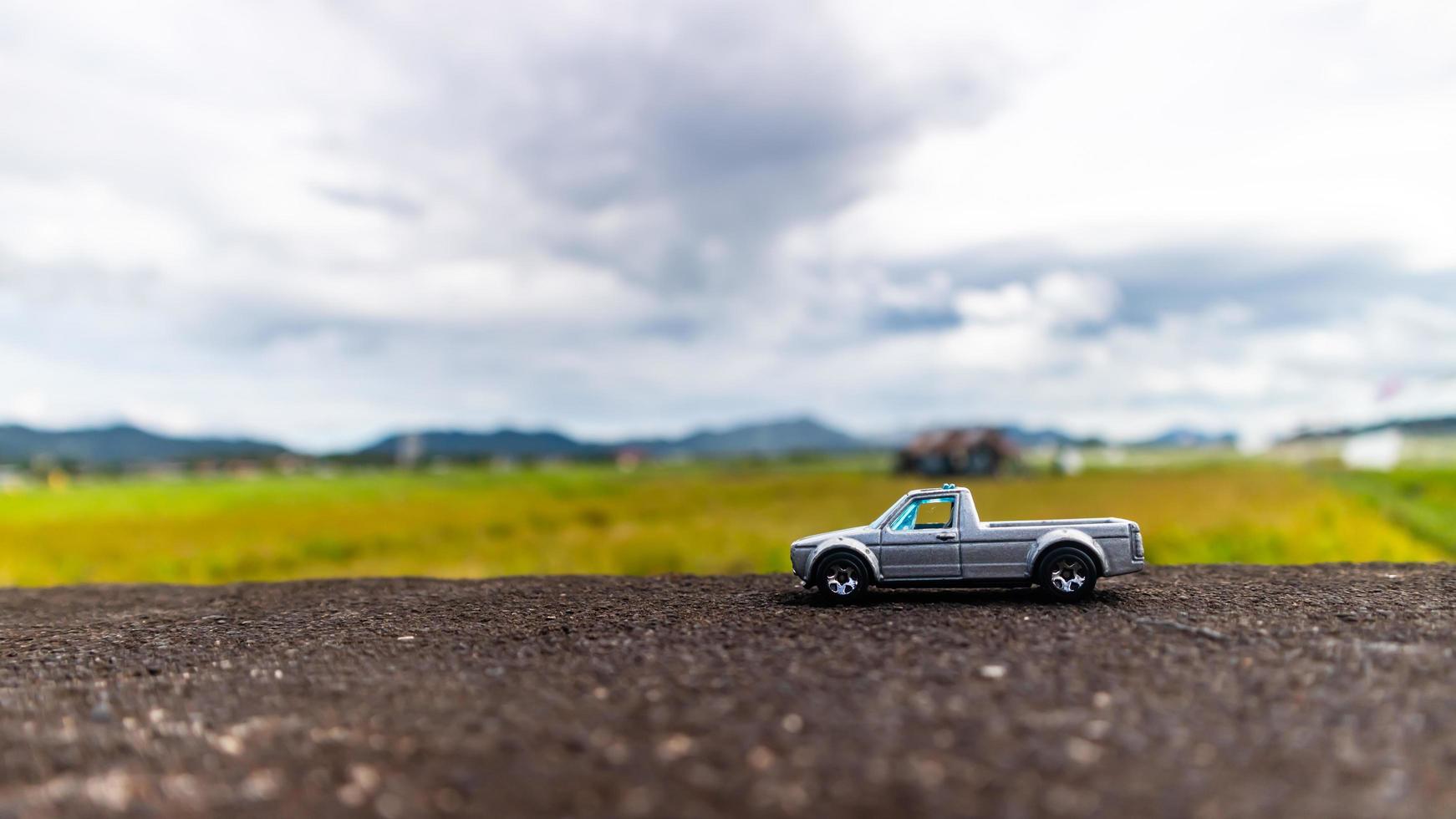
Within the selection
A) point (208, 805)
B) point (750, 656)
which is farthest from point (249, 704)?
point (750, 656)

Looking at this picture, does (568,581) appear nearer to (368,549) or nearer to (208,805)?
(208,805)

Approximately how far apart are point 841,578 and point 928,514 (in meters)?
1.57

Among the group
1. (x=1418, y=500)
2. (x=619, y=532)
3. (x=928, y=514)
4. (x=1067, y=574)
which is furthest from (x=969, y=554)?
(x=1418, y=500)

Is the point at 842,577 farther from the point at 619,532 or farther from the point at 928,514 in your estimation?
the point at 619,532

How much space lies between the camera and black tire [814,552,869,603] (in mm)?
12727

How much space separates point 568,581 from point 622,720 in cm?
921

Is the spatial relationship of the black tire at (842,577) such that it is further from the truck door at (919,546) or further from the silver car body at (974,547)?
the truck door at (919,546)

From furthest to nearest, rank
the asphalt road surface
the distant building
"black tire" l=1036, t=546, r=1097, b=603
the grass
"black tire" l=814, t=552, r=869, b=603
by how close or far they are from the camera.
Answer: the distant building → the grass → "black tire" l=814, t=552, r=869, b=603 → "black tire" l=1036, t=546, r=1097, b=603 → the asphalt road surface

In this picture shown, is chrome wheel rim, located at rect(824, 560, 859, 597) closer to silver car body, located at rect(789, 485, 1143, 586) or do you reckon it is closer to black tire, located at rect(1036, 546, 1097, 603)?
silver car body, located at rect(789, 485, 1143, 586)

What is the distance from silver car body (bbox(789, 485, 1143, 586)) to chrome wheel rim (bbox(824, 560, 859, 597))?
0.22 metres

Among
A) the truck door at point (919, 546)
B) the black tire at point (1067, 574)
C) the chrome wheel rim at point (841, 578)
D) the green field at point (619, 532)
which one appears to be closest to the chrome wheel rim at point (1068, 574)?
the black tire at point (1067, 574)

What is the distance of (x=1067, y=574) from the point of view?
41.3 ft

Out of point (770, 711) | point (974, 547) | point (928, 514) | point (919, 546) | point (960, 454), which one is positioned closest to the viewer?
point (770, 711)

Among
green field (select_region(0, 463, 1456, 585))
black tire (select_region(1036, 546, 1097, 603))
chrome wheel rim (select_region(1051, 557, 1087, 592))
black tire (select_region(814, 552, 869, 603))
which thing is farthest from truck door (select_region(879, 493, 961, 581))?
green field (select_region(0, 463, 1456, 585))
